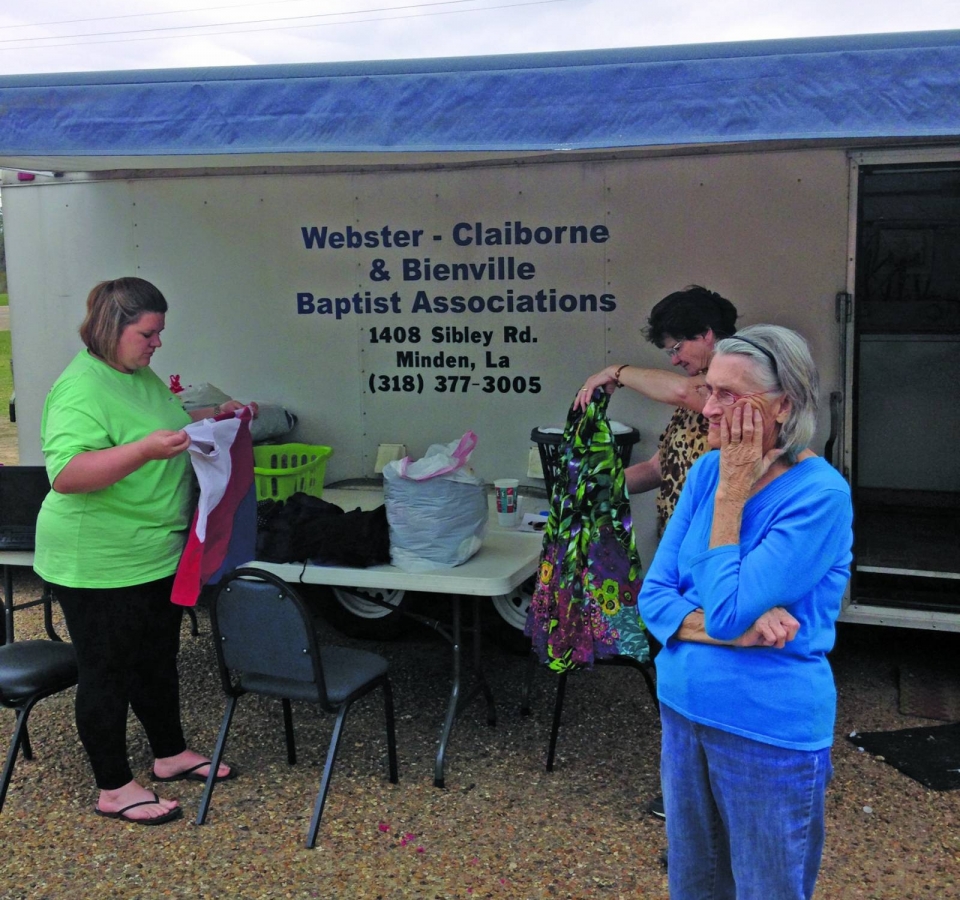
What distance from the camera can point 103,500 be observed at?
9.82 feet

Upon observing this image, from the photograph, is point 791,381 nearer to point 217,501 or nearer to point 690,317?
point 690,317

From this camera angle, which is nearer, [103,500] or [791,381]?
[791,381]

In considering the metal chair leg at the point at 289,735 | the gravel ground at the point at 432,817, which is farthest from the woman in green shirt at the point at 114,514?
the metal chair leg at the point at 289,735

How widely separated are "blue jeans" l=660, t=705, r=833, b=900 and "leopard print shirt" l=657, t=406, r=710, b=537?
118cm

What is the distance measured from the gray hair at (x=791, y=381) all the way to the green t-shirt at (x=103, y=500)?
73.8 inches

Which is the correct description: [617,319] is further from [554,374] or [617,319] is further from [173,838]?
[173,838]

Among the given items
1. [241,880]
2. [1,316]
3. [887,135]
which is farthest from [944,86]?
[1,316]

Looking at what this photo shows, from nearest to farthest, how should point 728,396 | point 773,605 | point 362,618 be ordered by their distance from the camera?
point 773,605
point 728,396
point 362,618

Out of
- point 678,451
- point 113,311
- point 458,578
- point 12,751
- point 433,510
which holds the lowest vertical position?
point 12,751

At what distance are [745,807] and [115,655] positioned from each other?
199cm

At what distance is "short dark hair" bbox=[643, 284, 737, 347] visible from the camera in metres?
3.10

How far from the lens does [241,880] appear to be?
289cm

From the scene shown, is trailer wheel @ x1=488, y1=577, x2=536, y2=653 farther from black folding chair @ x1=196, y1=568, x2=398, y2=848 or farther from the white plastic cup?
black folding chair @ x1=196, y1=568, x2=398, y2=848

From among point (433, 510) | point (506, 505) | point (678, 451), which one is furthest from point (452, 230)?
point (678, 451)
